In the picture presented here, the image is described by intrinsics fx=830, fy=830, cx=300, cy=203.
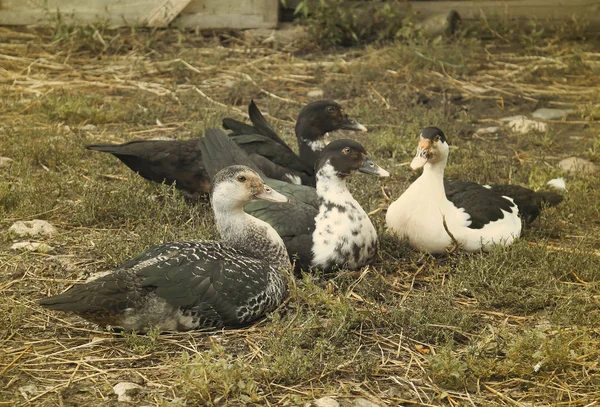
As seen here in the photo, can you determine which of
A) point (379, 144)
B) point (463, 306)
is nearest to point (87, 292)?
point (463, 306)

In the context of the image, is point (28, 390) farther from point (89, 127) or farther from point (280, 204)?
point (89, 127)

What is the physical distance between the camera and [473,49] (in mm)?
9859

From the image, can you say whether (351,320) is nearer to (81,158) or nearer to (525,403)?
(525,403)

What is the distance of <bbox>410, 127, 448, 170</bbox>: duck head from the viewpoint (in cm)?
536

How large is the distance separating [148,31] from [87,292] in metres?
6.73

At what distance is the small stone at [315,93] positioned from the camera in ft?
28.5

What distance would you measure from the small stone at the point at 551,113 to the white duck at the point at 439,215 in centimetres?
298

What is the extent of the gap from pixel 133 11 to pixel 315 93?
2837 mm

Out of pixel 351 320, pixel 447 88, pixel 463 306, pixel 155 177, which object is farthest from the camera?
pixel 447 88

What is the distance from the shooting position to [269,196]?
4836mm

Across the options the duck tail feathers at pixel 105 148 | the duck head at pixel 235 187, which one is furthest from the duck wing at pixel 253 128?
the duck head at pixel 235 187

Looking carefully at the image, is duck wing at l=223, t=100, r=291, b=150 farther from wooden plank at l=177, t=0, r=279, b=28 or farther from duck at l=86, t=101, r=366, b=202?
wooden plank at l=177, t=0, r=279, b=28

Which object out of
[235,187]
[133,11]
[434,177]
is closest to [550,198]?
[434,177]

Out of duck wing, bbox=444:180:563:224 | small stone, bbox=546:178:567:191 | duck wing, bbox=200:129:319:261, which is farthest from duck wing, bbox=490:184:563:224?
duck wing, bbox=200:129:319:261
